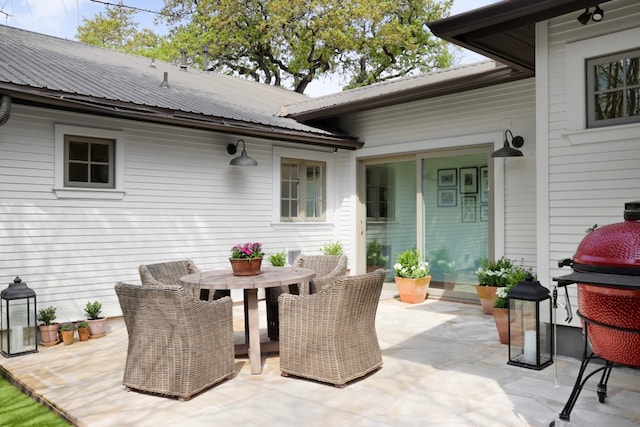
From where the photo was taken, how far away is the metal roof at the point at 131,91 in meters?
4.93

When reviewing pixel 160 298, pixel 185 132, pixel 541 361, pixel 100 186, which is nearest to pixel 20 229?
pixel 100 186

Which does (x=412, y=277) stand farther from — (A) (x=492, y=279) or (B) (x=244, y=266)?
(B) (x=244, y=266)

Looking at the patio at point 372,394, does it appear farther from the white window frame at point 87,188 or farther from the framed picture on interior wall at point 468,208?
the framed picture on interior wall at point 468,208

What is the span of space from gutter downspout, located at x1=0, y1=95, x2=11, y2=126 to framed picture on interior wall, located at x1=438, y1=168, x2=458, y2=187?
17.2 ft

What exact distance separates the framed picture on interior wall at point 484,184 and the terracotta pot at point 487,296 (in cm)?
130

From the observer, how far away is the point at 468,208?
269 inches

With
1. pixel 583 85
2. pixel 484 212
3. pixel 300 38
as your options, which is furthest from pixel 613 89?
pixel 300 38

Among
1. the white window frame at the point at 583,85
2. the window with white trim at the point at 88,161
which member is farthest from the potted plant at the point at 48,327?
the white window frame at the point at 583,85

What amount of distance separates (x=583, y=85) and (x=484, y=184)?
271cm

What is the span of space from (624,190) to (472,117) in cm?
297

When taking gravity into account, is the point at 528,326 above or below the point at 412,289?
above

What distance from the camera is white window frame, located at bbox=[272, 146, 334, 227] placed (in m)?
7.41

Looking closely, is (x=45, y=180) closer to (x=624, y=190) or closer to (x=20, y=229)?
(x=20, y=229)

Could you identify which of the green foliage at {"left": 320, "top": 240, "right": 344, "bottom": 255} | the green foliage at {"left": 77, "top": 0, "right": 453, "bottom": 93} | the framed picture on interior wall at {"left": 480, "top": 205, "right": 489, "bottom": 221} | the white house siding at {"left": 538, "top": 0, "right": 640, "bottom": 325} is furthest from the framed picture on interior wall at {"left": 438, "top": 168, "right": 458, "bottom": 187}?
the green foliage at {"left": 77, "top": 0, "right": 453, "bottom": 93}
